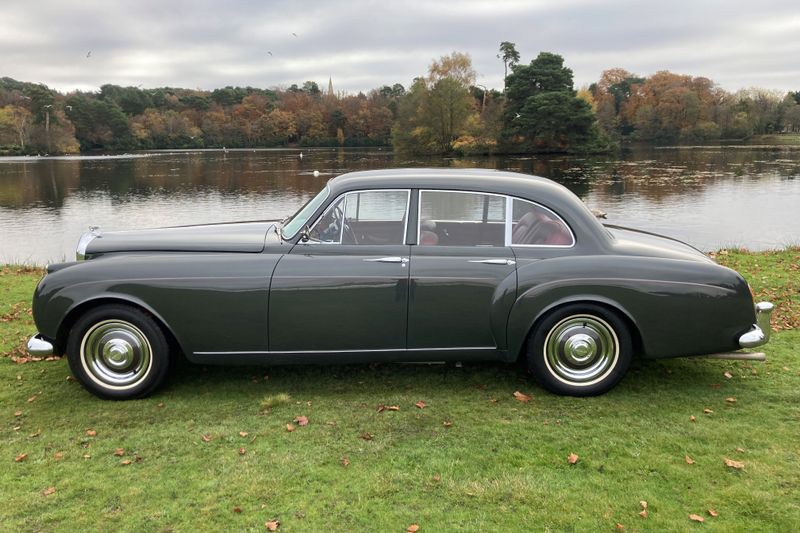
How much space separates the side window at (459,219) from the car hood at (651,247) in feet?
3.19

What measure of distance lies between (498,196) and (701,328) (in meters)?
1.85

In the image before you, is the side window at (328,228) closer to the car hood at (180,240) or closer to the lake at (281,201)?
the car hood at (180,240)

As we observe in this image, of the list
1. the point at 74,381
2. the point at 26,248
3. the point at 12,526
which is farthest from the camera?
the point at 26,248

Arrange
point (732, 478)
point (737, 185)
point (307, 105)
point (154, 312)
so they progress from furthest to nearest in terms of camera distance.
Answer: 1. point (307, 105)
2. point (737, 185)
3. point (154, 312)
4. point (732, 478)

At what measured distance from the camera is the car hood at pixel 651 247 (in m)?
4.57

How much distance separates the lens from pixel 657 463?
3555 mm

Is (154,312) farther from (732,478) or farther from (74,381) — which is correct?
(732,478)

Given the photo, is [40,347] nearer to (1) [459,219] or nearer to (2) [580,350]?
(1) [459,219]

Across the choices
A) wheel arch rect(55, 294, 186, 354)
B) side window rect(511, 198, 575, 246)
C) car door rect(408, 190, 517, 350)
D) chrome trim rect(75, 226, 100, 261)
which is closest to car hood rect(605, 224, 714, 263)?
side window rect(511, 198, 575, 246)

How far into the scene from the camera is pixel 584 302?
441 centimetres

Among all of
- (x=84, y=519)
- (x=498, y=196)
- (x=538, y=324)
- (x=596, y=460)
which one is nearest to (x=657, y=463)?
(x=596, y=460)

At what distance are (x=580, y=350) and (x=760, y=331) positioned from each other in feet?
4.54

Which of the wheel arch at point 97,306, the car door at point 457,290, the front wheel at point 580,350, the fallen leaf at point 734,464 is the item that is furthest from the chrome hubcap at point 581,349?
the wheel arch at point 97,306

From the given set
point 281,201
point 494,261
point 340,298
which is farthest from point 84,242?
point 281,201
